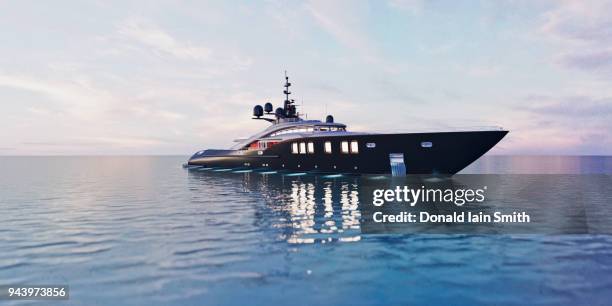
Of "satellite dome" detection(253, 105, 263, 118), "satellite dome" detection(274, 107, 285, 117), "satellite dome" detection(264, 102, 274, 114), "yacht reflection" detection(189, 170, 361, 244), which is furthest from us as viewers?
"satellite dome" detection(264, 102, 274, 114)

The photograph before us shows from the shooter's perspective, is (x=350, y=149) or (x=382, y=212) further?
(x=350, y=149)

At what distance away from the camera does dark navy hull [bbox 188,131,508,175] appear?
118 ft

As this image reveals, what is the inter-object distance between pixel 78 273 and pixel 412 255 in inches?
381

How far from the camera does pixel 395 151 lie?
3862 centimetres

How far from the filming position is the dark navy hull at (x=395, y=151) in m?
35.8

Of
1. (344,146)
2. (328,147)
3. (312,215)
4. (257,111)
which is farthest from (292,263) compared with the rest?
(257,111)

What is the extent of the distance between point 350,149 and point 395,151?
5.08 metres

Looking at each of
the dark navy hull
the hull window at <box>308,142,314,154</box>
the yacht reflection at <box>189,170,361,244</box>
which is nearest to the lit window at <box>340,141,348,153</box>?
the dark navy hull

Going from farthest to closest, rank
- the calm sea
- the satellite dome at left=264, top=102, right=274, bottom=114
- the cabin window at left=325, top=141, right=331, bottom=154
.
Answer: the satellite dome at left=264, top=102, right=274, bottom=114
the cabin window at left=325, top=141, right=331, bottom=154
the calm sea

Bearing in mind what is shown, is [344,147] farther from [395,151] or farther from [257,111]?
[257,111]

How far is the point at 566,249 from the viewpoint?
12516mm

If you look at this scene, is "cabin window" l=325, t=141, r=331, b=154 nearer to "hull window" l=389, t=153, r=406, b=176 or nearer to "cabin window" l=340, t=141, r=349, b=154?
"cabin window" l=340, t=141, r=349, b=154

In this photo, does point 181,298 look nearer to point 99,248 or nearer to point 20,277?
point 20,277

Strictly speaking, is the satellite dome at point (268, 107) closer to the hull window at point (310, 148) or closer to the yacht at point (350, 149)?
the yacht at point (350, 149)
